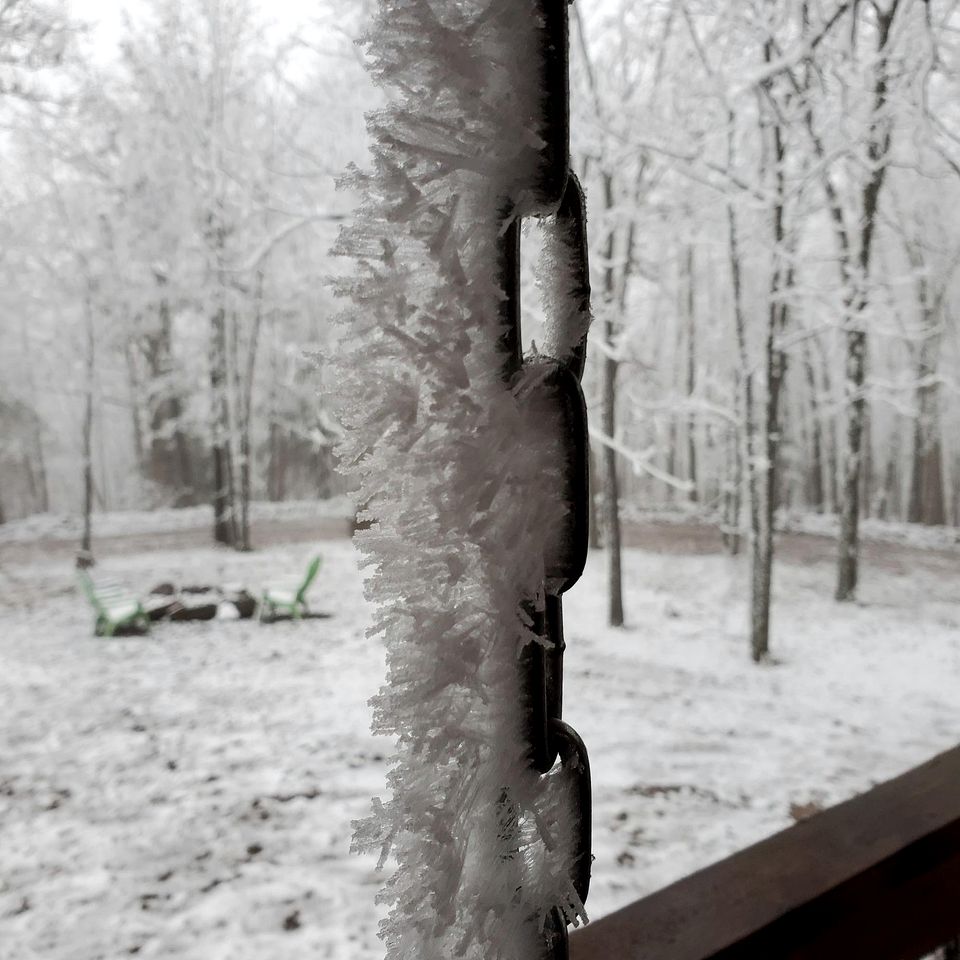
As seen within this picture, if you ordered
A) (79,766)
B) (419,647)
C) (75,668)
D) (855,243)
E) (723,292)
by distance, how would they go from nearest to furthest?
(419,647), (79,766), (75,668), (855,243), (723,292)

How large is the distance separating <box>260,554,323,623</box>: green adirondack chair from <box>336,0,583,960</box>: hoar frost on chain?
6841mm

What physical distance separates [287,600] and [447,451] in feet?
23.7

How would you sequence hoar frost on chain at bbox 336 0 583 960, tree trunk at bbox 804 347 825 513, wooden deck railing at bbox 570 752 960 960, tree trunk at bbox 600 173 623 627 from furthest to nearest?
tree trunk at bbox 804 347 825 513
tree trunk at bbox 600 173 623 627
wooden deck railing at bbox 570 752 960 960
hoar frost on chain at bbox 336 0 583 960

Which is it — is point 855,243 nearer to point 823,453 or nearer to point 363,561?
point 363,561

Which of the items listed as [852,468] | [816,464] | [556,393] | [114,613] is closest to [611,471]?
[852,468]

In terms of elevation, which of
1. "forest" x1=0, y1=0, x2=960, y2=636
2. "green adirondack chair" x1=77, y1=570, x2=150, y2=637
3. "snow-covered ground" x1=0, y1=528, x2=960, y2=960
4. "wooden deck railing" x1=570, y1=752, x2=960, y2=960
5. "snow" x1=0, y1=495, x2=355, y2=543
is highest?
"forest" x1=0, y1=0, x2=960, y2=636

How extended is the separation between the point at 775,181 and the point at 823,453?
14980 millimetres

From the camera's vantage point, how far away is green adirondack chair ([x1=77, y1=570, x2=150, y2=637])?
6.48m

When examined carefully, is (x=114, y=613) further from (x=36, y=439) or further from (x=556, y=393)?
(x=36, y=439)

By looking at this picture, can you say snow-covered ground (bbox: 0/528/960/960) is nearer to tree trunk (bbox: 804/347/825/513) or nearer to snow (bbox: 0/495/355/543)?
snow (bbox: 0/495/355/543)

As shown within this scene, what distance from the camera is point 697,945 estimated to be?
0.58m

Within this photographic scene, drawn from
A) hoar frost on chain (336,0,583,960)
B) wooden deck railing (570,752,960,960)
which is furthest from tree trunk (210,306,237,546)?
hoar frost on chain (336,0,583,960)

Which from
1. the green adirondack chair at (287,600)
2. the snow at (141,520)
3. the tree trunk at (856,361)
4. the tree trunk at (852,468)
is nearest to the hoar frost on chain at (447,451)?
the green adirondack chair at (287,600)

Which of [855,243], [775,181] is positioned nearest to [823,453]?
[855,243]
